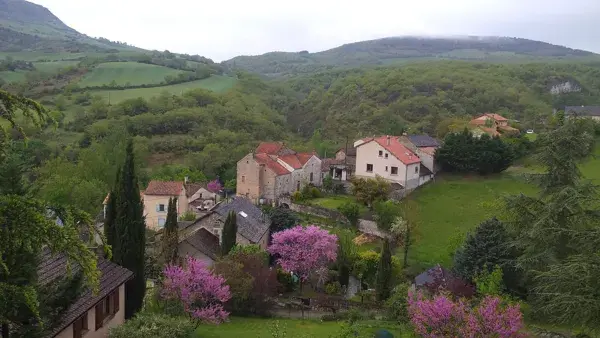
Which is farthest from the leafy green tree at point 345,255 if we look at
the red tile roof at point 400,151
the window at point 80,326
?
the window at point 80,326

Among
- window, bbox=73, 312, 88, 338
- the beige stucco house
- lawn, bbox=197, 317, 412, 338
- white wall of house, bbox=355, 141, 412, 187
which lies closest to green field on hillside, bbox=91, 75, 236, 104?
white wall of house, bbox=355, 141, 412, 187

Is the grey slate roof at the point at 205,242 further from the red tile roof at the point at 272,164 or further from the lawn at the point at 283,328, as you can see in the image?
the red tile roof at the point at 272,164

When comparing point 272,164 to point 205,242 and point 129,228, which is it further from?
point 129,228

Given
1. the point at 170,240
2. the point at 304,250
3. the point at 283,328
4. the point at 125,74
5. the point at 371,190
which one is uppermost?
the point at 125,74

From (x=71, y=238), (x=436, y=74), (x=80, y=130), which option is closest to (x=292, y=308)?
(x=71, y=238)

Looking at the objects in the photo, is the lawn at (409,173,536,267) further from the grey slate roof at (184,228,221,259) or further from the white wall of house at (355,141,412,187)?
the grey slate roof at (184,228,221,259)

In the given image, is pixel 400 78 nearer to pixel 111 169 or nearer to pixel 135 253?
pixel 111 169

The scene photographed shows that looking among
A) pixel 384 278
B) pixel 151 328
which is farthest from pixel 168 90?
pixel 151 328
